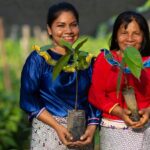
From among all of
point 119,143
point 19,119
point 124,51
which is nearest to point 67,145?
point 119,143

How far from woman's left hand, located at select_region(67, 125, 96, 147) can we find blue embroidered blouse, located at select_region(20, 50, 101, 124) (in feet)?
0.14

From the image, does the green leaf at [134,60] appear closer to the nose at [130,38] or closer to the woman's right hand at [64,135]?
the nose at [130,38]

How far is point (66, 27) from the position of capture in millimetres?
3260

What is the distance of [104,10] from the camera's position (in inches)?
220

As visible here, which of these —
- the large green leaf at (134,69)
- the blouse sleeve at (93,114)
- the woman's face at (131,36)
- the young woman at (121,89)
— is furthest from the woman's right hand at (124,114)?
the woman's face at (131,36)

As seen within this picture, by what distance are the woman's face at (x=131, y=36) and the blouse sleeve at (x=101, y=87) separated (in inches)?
5.5

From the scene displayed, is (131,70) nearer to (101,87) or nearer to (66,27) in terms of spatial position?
(101,87)

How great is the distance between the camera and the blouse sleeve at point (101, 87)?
3240 millimetres

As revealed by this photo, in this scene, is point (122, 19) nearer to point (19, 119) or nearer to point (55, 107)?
point (55, 107)

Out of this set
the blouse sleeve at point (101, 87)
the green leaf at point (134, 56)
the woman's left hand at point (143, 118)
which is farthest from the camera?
the blouse sleeve at point (101, 87)

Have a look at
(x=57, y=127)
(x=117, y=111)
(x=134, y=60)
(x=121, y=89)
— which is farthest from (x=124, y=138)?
(x=134, y=60)

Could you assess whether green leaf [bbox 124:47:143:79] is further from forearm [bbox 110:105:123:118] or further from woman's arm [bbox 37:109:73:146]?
woman's arm [bbox 37:109:73:146]

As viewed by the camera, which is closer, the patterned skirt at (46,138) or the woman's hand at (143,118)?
the woman's hand at (143,118)

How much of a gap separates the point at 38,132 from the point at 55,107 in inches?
6.8
